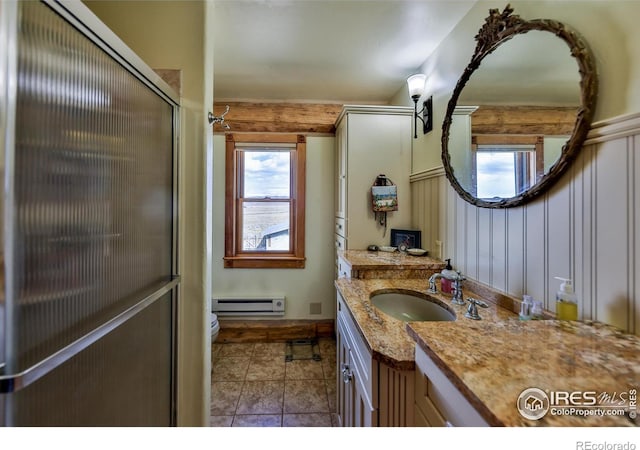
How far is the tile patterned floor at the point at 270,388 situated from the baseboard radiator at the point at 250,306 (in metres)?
0.31

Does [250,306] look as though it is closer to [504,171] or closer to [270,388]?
[270,388]

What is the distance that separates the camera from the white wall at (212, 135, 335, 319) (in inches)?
105

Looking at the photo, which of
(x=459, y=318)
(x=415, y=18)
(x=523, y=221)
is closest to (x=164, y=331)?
(x=459, y=318)

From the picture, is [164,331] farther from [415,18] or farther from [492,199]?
[415,18]

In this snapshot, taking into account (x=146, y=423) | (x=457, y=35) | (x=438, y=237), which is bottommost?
(x=146, y=423)

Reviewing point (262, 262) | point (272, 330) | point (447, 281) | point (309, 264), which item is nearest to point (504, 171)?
point (447, 281)

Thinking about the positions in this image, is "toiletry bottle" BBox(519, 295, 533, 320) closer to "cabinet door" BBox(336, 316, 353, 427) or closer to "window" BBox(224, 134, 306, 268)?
"cabinet door" BBox(336, 316, 353, 427)

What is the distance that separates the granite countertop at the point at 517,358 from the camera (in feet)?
1.46

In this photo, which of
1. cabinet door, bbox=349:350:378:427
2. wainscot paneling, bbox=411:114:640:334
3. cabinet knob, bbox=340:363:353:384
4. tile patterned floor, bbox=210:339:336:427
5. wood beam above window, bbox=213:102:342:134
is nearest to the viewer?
wainscot paneling, bbox=411:114:640:334

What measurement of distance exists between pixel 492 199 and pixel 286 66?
179cm

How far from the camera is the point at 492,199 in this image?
1.20 metres

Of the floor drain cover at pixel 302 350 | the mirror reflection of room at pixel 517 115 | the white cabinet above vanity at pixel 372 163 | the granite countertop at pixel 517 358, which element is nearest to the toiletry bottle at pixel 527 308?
the granite countertop at pixel 517 358

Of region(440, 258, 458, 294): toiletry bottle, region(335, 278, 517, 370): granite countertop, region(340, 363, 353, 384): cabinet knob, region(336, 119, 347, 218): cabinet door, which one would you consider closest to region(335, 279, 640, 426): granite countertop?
region(335, 278, 517, 370): granite countertop

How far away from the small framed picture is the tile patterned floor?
3.91 feet
